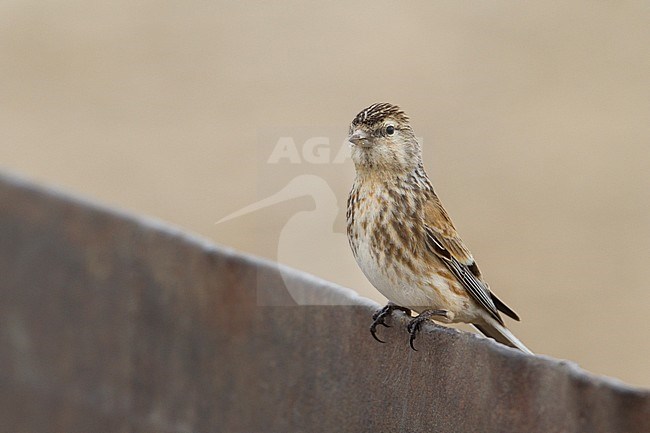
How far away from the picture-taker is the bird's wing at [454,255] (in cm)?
554

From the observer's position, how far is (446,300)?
548 cm

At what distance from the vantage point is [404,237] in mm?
5457

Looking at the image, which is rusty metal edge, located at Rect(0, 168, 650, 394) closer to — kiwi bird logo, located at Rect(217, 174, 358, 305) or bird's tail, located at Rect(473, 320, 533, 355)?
bird's tail, located at Rect(473, 320, 533, 355)

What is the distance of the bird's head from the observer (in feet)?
18.0

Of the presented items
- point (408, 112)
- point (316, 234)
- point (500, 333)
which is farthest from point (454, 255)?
point (408, 112)

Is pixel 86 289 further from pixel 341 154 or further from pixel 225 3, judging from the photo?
pixel 225 3

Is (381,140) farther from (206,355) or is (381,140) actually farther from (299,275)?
(206,355)

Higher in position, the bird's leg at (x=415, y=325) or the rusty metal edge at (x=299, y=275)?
the rusty metal edge at (x=299, y=275)

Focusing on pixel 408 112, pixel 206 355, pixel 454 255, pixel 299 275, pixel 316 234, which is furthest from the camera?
pixel 408 112

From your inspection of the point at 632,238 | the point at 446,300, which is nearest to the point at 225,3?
the point at 632,238

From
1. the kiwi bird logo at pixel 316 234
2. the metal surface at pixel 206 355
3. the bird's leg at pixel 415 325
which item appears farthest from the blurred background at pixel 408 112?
the bird's leg at pixel 415 325

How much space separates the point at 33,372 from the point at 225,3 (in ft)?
30.7

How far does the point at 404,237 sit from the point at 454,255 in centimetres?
28

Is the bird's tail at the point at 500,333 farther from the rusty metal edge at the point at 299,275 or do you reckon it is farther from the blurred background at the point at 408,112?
the blurred background at the point at 408,112
